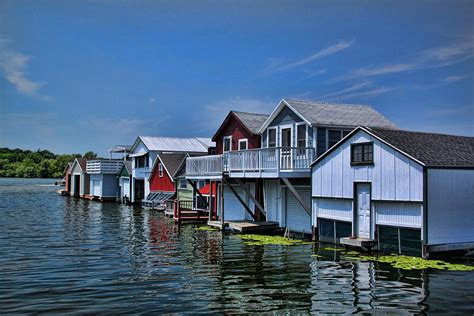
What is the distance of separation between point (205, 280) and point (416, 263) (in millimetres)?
8115

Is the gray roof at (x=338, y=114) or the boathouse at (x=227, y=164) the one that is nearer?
the gray roof at (x=338, y=114)

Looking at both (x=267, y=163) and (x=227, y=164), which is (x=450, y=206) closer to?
(x=267, y=163)

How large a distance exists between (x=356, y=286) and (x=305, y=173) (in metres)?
11.2

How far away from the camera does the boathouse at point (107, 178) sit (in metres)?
62.3

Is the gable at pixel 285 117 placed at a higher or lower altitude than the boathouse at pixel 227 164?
higher

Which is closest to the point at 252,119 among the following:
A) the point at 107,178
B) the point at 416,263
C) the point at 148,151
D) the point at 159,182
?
the point at 416,263

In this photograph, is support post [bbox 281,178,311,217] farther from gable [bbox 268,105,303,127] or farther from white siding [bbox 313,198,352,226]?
gable [bbox 268,105,303,127]

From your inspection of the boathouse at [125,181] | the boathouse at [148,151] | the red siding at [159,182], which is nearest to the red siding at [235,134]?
the red siding at [159,182]

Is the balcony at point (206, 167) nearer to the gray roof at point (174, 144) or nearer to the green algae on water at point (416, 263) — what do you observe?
the green algae on water at point (416, 263)

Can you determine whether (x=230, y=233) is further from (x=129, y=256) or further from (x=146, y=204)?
(x=146, y=204)

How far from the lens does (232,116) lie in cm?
3456

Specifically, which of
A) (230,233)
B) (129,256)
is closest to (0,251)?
(129,256)

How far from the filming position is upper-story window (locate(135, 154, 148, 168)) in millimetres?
55128

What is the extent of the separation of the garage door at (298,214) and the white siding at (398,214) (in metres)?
6.16
